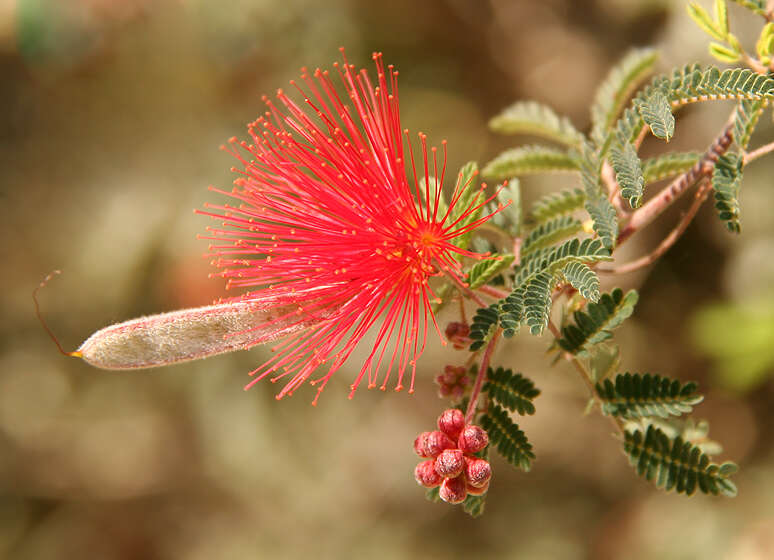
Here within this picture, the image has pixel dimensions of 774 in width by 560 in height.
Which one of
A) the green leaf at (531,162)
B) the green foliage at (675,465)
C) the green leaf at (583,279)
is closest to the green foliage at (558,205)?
the green leaf at (531,162)

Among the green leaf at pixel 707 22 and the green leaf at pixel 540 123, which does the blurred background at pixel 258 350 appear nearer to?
the green leaf at pixel 540 123

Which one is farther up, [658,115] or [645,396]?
[658,115]

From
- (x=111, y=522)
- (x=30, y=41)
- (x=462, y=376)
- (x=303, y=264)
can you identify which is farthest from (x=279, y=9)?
(x=111, y=522)

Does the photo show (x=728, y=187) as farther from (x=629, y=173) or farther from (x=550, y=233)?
(x=550, y=233)

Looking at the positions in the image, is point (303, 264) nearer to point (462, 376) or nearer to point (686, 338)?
point (462, 376)

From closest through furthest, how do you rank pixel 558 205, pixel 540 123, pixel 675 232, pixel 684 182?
pixel 684 182, pixel 675 232, pixel 558 205, pixel 540 123

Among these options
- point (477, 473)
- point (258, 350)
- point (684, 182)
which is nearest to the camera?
point (477, 473)

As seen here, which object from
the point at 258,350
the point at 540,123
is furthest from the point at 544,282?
the point at 258,350
